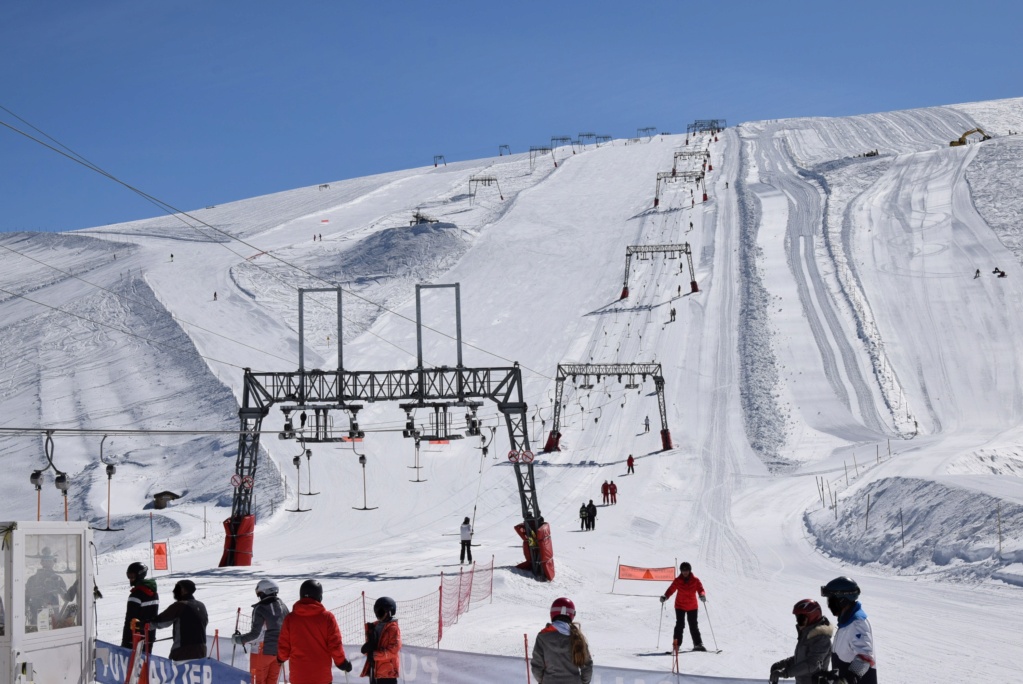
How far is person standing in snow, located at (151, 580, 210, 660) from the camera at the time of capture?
425 inches

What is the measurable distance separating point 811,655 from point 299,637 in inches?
166

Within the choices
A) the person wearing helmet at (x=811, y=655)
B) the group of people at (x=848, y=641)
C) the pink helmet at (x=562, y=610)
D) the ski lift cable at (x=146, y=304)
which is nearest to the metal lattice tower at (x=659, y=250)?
the ski lift cable at (x=146, y=304)

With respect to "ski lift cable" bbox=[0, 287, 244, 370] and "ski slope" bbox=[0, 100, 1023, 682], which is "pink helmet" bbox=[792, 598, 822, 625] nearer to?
"ski slope" bbox=[0, 100, 1023, 682]

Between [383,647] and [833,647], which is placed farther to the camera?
[383,647]

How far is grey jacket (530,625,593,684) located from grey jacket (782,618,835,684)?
1.83 metres

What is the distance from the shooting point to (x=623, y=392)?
6019 centimetres

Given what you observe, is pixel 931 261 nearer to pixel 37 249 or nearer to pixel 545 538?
pixel 545 538

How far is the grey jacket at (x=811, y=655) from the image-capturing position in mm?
8883

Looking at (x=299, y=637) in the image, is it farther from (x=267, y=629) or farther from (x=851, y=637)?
(x=851, y=637)

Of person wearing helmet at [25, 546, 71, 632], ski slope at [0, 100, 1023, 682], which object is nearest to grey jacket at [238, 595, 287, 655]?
person wearing helmet at [25, 546, 71, 632]

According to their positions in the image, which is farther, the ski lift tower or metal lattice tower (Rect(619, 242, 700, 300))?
metal lattice tower (Rect(619, 242, 700, 300))

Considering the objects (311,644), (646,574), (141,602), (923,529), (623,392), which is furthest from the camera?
(623,392)

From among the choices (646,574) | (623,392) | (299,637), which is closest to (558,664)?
(299,637)

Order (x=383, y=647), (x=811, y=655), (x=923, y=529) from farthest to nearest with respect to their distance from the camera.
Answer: (x=923, y=529), (x=383, y=647), (x=811, y=655)
